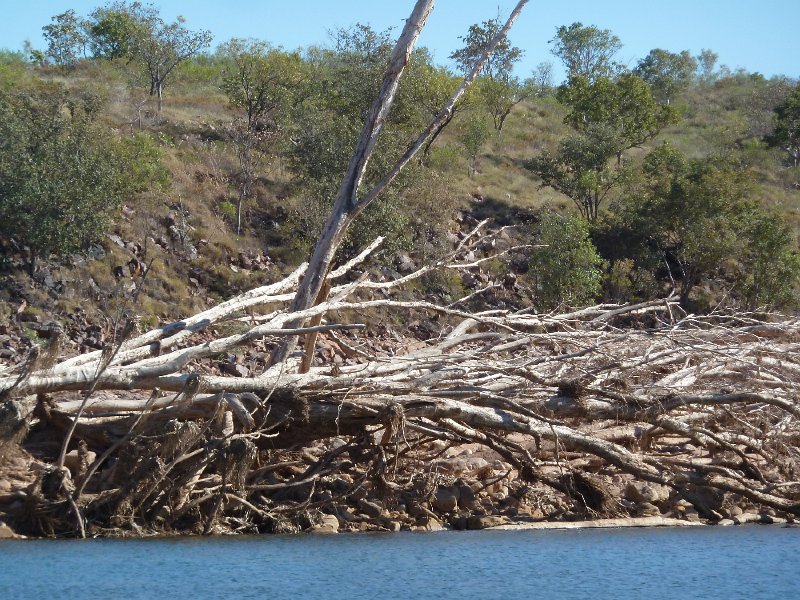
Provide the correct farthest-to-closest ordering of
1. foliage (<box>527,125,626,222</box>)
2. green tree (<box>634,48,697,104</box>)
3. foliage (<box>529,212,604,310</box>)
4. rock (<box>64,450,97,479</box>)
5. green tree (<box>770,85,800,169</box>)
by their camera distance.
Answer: green tree (<box>634,48,697,104</box>) < green tree (<box>770,85,800,169</box>) < foliage (<box>527,125,626,222</box>) < foliage (<box>529,212,604,310</box>) < rock (<box>64,450,97,479</box>)

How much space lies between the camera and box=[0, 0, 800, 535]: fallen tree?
8.49 meters

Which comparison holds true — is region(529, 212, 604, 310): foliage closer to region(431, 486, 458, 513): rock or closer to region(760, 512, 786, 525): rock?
region(760, 512, 786, 525): rock

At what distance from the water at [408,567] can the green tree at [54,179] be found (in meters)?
11.4

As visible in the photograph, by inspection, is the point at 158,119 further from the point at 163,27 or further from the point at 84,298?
the point at 84,298

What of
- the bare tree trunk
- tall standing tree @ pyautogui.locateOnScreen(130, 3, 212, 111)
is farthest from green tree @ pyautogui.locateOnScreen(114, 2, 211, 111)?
the bare tree trunk

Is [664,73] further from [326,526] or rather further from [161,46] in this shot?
[326,526]

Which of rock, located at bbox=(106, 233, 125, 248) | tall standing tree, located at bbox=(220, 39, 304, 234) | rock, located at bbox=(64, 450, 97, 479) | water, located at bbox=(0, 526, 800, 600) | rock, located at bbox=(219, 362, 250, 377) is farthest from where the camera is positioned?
tall standing tree, located at bbox=(220, 39, 304, 234)

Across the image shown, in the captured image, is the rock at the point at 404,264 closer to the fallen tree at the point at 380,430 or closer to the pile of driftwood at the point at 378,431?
the fallen tree at the point at 380,430

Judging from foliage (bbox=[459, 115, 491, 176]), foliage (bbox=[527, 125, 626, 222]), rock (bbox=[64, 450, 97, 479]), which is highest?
foliage (bbox=[459, 115, 491, 176])

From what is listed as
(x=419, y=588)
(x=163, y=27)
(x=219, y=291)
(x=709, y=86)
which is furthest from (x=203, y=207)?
(x=709, y=86)

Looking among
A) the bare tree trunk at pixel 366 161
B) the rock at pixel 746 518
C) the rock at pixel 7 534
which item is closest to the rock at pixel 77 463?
the rock at pixel 7 534

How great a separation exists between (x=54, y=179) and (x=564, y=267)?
33.8 feet

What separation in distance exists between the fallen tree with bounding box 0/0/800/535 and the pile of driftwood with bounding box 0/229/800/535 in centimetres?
2

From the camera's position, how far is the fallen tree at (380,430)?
27.9 feet
